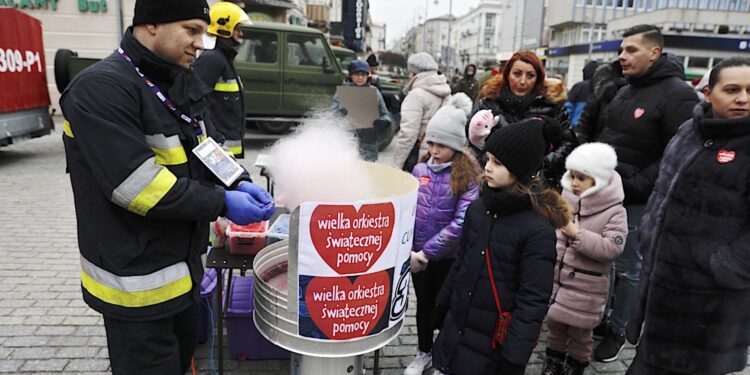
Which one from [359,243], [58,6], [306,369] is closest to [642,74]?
[359,243]

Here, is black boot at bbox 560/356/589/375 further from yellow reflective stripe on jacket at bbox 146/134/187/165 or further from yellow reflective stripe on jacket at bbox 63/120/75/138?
yellow reflective stripe on jacket at bbox 63/120/75/138

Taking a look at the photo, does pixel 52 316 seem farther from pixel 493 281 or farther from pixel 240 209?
pixel 493 281

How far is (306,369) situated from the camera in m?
2.18

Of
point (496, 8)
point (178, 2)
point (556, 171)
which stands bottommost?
point (556, 171)

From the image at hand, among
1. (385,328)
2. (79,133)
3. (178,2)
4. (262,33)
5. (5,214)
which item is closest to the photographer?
(79,133)

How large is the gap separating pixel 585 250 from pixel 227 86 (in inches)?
115

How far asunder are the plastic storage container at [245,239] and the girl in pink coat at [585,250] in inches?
68.0

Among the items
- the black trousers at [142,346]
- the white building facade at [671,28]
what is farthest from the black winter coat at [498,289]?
the white building facade at [671,28]

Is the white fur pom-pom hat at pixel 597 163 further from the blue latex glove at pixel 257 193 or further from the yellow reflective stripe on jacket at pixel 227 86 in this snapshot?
the yellow reflective stripe on jacket at pixel 227 86

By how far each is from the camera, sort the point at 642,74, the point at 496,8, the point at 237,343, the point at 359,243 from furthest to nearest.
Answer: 1. the point at 496,8
2. the point at 642,74
3. the point at 237,343
4. the point at 359,243

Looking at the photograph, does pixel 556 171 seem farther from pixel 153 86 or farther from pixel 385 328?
pixel 153 86

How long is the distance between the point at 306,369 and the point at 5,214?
543cm

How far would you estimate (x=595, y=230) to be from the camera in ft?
9.71

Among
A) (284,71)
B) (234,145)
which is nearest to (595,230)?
(234,145)
